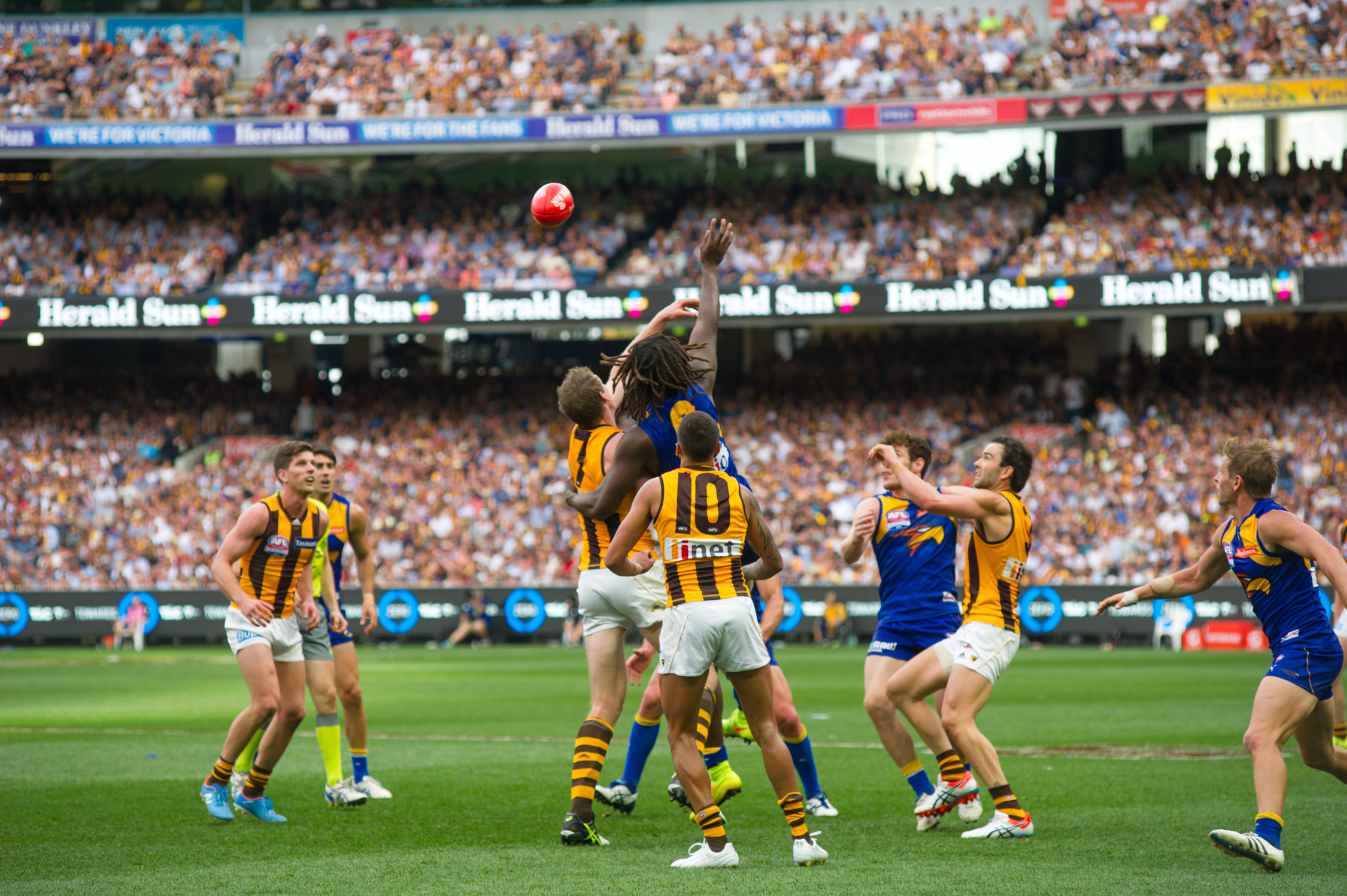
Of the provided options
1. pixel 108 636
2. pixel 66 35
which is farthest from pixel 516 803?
pixel 66 35

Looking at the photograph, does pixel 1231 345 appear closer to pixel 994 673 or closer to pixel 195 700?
pixel 195 700

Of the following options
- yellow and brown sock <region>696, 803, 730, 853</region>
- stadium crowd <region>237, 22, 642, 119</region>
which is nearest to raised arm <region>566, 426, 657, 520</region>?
yellow and brown sock <region>696, 803, 730, 853</region>

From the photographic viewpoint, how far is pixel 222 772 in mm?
8930

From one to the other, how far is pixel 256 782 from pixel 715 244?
4.60 metres

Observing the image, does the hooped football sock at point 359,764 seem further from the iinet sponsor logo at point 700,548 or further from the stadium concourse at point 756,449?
the stadium concourse at point 756,449

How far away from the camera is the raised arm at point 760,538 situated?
23.6ft

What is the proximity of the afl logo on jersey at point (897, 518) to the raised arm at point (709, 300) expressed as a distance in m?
1.85

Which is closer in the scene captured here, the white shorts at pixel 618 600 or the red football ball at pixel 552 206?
the white shorts at pixel 618 600

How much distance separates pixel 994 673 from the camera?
8312 millimetres

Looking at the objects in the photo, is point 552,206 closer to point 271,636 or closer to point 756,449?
point 271,636

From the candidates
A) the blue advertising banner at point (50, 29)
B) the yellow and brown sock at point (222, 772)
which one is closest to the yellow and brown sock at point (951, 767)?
the yellow and brown sock at point (222, 772)

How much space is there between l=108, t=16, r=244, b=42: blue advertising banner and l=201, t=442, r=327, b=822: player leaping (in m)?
34.5

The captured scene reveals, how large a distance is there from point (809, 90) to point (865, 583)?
1339 cm

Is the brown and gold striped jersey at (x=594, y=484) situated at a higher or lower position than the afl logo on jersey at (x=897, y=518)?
higher
